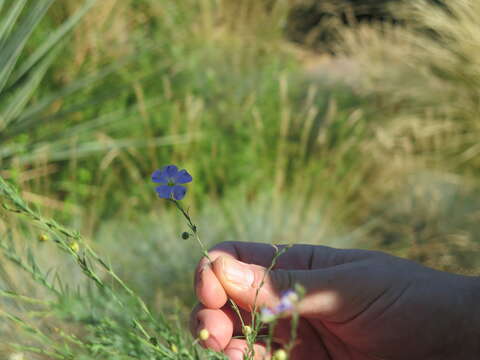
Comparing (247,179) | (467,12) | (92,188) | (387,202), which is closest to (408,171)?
(387,202)

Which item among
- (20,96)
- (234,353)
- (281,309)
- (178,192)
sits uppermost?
(20,96)

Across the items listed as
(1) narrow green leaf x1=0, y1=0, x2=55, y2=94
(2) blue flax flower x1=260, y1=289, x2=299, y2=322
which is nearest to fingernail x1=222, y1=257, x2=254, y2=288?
(2) blue flax flower x1=260, y1=289, x2=299, y2=322

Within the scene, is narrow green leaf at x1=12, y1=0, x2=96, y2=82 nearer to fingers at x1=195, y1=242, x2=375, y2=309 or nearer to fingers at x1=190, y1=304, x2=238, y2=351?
fingers at x1=195, y1=242, x2=375, y2=309

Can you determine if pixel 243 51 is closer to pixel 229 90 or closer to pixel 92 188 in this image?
pixel 229 90

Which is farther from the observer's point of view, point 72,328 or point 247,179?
point 247,179

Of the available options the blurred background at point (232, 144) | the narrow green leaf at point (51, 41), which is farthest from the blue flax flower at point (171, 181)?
the narrow green leaf at point (51, 41)

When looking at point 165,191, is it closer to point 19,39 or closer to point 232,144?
point 19,39

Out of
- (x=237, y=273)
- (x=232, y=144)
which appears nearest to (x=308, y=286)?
(x=237, y=273)
